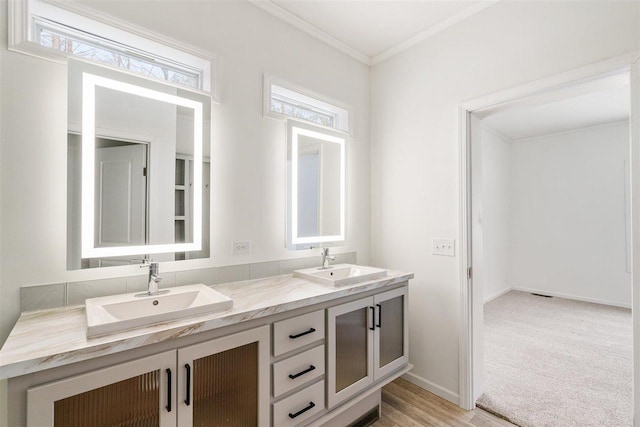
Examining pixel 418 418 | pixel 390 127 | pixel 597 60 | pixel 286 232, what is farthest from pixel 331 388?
pixel 597 60

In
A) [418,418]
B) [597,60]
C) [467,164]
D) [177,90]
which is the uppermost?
[597,60]

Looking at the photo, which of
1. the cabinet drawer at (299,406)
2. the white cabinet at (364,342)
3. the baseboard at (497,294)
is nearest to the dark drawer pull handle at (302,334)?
the white cabinet at (364,342)

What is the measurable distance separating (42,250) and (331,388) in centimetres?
150

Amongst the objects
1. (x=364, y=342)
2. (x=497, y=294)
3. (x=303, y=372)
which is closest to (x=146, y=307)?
(x=303, y=372)

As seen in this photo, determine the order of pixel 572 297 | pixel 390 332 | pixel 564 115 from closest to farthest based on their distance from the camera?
1. pixel 390 332
2. pixel 564 115
3. pixel 572 297

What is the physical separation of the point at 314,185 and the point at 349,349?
1162 millimetres

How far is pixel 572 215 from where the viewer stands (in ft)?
15.0

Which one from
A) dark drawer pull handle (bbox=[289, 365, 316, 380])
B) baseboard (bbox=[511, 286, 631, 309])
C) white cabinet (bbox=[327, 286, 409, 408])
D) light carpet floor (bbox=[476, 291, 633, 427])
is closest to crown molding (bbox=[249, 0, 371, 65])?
white cabinet (bbox=[327, 286, 409, 408])

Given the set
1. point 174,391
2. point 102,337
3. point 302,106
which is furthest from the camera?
point 302,106

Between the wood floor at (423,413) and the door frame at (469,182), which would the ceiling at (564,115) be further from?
the wood floor at (423,413)

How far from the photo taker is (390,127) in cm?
258

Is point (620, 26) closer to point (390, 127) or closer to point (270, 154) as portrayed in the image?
point (390, 127)

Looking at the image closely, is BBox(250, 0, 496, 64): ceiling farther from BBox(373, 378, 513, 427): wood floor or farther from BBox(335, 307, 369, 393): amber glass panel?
BBox(373, 378, 513, 427): wood floor

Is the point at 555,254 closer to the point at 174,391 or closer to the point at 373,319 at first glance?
the point at 373,319
